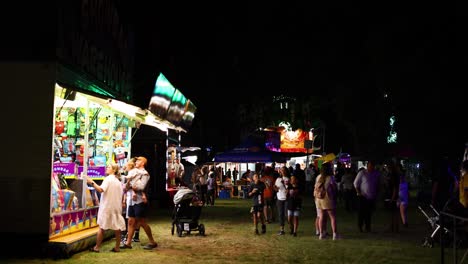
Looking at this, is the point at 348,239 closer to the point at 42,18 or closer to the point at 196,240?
the point at 196,240

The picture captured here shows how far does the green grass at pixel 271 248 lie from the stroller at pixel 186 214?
244 mm

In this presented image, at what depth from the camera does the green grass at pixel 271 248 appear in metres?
11.5

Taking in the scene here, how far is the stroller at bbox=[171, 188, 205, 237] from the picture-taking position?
15248 millimetres

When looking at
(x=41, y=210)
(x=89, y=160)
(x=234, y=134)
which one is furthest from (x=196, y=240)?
(x=234, y=134)

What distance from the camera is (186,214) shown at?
51.1 feet

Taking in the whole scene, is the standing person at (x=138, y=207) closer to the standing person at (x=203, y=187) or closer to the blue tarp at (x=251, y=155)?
the standing person at (x=203, y=187)

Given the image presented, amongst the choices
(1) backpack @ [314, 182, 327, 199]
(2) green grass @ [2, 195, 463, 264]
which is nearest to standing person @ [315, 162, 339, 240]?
(1) backpack @ [314, 182, 327, 199]

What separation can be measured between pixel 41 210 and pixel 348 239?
723 centimetres

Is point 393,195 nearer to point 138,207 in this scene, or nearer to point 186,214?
point 186,214

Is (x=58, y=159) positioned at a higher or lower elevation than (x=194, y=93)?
lower

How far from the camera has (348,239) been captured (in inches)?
584

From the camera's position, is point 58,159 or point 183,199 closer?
point 58,159

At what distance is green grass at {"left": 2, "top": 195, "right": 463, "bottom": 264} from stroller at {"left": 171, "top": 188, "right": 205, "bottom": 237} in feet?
0.80

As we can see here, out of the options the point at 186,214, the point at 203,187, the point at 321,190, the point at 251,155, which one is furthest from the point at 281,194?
the point at 251,155
